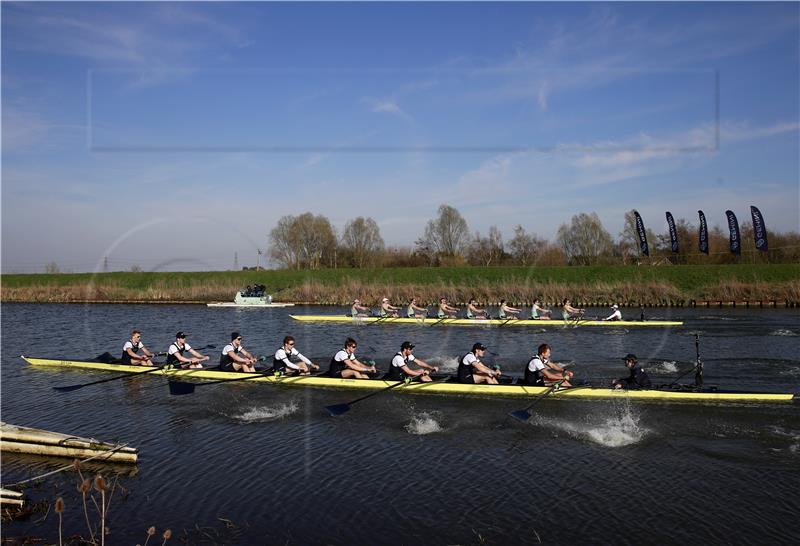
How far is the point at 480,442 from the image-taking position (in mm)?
13508

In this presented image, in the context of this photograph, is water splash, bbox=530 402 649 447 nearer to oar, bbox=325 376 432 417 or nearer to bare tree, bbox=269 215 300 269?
oar, bbox=325 376 432 417

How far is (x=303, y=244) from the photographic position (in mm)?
74625

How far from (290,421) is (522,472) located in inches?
258

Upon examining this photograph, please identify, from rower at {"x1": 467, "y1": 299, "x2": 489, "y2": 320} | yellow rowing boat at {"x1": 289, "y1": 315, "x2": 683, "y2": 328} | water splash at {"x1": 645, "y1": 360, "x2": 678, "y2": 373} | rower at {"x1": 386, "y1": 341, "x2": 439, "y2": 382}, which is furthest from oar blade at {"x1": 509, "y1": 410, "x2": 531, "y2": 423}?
rower at {"x1": 467, "y1": 299, "x2": 489, "y2": 320}

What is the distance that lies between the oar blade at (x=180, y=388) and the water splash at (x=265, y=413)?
2095mm

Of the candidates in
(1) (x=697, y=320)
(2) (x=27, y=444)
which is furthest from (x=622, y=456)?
(1) (x=697, y=320)

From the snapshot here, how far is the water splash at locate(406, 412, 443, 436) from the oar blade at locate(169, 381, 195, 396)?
682 cm

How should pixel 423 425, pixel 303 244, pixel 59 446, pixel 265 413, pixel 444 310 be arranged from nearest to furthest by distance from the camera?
pixel 59 446
pixel 423 425
pixel 265 413
pixel 444 310
pixel 303 244

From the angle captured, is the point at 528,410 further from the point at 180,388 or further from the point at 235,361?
the point at 180,388

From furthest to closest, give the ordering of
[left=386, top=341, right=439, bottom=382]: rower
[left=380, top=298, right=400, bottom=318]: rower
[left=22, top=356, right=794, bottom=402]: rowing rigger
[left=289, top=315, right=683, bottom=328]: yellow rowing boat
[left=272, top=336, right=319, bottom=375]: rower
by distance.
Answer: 1. [left=380, top=298, right=400, bottom=318]: rower
2. [left=289, top=315, right=683, bottom=328]: yellow rowing boat
3. [left=272, top=336, right=319, bottom=375]: rower
4. [left=386, top=341, right=439, bottom=382]: rower
5. [left=22, top=356, right=794, bottom=402]: rowing rigger

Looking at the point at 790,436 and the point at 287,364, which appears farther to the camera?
the point at 287,364

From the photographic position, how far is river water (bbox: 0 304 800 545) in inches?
375

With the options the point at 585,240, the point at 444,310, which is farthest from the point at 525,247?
the point at 444,310

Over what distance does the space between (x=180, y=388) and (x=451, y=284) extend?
34.4 metres
